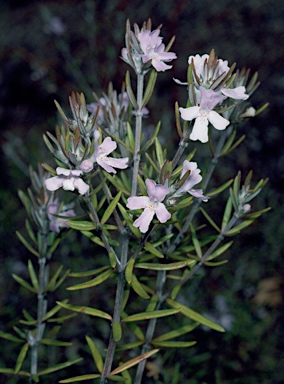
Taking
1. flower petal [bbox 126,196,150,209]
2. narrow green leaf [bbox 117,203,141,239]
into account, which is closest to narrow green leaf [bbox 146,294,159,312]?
narrow green leaf [bbox 117,203,141,239]

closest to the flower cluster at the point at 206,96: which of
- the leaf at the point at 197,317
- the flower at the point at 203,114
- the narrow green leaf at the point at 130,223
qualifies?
the flower at the point at 203,114

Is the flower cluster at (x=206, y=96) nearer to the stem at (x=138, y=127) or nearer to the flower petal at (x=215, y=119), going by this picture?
the flower petal at (x=215, y=119)

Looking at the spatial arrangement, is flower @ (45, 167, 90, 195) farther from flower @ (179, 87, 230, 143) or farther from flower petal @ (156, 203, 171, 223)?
flower @ (179, 87, 230, 143)

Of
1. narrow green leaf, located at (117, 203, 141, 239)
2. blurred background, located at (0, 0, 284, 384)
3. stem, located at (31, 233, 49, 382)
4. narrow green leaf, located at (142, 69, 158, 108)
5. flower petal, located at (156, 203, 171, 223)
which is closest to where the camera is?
flower petal, located at (156, 203, 171, 223)

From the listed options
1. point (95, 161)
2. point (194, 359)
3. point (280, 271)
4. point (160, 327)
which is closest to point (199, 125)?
→ point (95, 161)

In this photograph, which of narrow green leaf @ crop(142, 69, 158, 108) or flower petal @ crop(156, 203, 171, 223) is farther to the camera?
narrow green leaf @ crop(142, 69, 158, 108)

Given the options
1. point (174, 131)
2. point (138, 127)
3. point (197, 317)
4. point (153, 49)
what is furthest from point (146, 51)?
point (174, 131)

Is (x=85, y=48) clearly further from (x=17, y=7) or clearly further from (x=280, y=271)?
(x=280, y=271)
